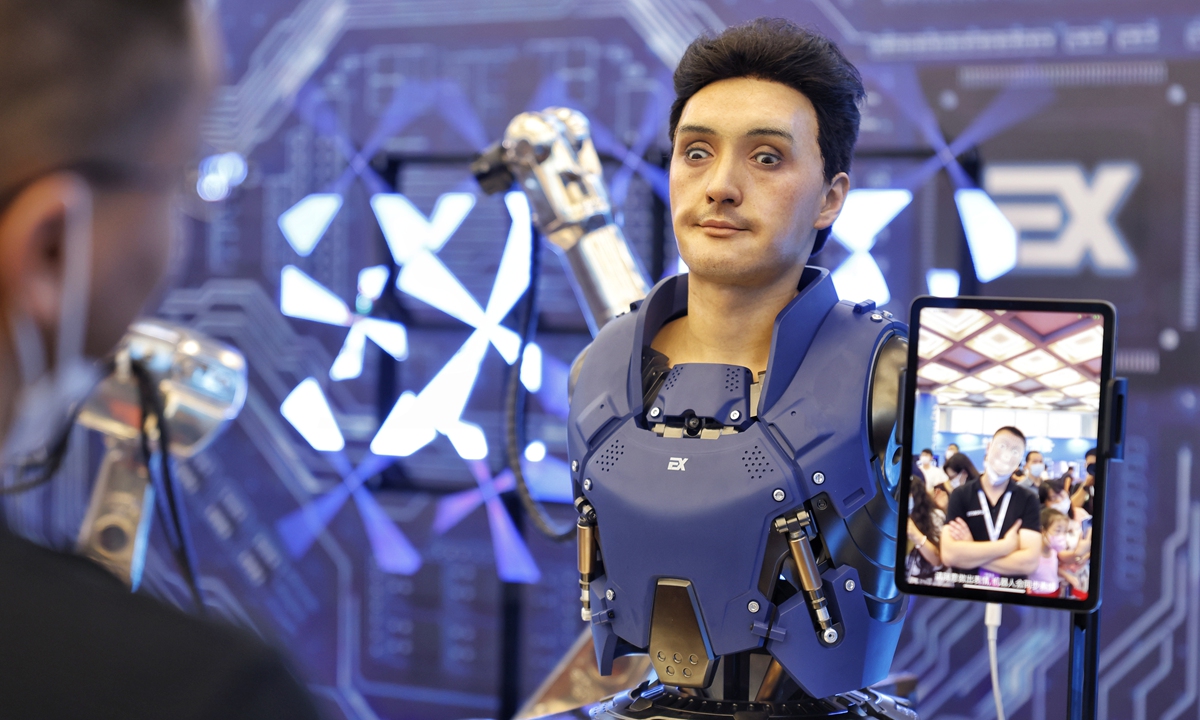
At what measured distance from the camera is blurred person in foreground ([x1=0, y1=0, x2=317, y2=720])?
1.53 ft

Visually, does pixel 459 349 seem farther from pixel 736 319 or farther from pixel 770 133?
pixel 770 133

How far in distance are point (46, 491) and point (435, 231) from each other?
169 cm

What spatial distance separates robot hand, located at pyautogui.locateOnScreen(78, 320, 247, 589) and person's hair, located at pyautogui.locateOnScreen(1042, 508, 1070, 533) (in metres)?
1.68

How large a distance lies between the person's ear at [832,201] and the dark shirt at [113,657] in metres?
1.15

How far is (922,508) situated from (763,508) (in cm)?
23

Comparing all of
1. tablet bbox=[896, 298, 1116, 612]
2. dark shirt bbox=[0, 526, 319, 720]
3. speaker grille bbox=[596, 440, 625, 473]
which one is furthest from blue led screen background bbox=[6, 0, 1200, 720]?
dark shirt bbox=[0, 526, 319, 720]

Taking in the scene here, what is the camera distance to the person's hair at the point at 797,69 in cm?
144

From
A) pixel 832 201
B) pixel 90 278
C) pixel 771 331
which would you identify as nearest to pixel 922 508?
pixel 771 331

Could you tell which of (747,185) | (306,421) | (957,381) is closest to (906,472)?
(957,381)

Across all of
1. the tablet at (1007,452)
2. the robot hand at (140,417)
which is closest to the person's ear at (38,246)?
the tablet at (1007,452)

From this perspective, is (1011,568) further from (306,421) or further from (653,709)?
(306,421)

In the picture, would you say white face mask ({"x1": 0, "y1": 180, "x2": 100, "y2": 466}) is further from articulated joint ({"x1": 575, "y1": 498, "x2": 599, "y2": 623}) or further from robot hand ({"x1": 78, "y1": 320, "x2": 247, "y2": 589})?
robot hand ({"x1": 78, "y1": 320, "x2": 247, "y2": 589})

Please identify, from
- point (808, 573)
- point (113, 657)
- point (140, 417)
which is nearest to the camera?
point (113, 657)

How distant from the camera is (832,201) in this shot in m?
1.51
